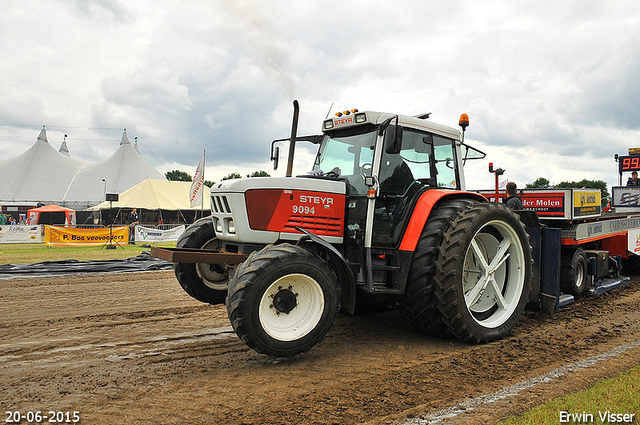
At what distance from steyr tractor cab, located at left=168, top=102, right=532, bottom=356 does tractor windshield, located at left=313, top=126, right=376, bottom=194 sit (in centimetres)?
1

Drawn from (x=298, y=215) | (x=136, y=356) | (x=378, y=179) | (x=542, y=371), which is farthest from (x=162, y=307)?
(x=542, y=371)

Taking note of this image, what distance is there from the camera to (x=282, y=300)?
13.1ft

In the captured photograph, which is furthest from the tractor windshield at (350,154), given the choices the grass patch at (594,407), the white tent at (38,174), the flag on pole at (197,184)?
the white tent at (38,174)

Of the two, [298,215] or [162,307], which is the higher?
[298,215]

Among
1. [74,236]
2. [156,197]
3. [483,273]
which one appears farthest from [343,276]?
[156,197]

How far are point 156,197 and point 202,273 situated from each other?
89.1ft

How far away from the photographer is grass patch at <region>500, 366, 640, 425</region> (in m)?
2.96

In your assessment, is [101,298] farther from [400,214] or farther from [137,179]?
[137,179]

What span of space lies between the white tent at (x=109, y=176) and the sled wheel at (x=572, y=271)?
39.8 metres

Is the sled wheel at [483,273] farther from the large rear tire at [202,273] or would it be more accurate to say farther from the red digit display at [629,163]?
the red digit display at [629,163]

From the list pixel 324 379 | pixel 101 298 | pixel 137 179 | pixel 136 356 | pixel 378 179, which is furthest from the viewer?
pixel 137 179

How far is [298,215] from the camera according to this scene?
4.48 metres

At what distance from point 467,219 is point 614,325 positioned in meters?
2.81

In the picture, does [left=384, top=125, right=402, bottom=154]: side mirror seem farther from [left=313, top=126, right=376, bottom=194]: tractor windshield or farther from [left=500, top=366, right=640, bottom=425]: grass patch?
[left=500, top=366, right=640, bottom=425]: grass patch
